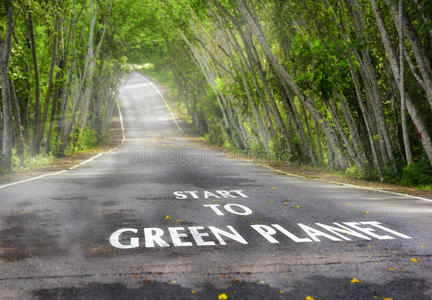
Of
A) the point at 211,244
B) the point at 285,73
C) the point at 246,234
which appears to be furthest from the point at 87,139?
the point at 211,244

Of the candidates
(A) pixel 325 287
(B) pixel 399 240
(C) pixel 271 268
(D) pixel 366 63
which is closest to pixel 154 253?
(C) pixel 271 268

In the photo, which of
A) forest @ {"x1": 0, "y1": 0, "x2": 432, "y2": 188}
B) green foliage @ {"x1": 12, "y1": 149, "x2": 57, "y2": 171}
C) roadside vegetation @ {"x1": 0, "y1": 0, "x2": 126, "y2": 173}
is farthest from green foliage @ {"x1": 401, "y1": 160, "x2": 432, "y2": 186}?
green foliage @ {"x1": 12, "y1": 149, "x2": 57, "y2": 171}

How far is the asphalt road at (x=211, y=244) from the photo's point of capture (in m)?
5.12

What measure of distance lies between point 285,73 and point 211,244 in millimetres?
11790

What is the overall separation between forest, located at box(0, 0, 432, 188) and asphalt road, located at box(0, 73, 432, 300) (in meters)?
3.67

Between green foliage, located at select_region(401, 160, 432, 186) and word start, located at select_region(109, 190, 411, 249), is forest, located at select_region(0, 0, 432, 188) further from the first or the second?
word start, located at select_region(109, 190, 411, 249)

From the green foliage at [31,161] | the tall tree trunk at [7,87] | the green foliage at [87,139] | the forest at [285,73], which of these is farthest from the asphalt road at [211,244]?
the green foliage at [87,139]

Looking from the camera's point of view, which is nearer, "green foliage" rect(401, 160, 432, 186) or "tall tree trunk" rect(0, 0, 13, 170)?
"green foliage" rect(401, 160, 432, 186)

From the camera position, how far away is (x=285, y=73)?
17.9m

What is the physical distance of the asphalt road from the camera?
512 cm

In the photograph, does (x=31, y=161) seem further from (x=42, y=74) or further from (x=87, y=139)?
(x=87, y=139)

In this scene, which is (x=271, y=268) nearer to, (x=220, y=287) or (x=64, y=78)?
(x=220, y=287)

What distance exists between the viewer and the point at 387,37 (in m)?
13.8

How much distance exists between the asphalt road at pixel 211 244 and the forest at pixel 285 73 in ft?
12.1
